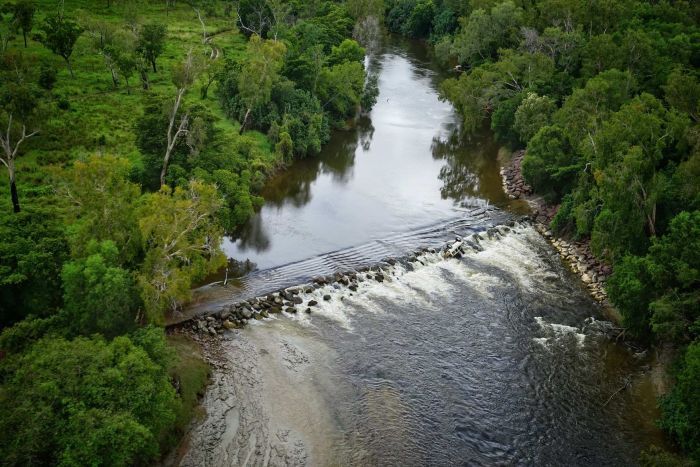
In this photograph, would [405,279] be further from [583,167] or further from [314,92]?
[314,92]

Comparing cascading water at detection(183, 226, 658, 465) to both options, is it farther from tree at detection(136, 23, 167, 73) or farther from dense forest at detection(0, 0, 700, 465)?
tree at detection(136, 23, 167, 73)

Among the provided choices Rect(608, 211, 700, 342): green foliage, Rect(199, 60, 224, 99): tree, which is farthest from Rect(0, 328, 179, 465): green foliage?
Rect(199, 60, 224, 99): tree

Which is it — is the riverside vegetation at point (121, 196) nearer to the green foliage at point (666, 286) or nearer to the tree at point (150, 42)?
the tree at point (150, 42)

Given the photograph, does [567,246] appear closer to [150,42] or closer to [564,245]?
[564,245]

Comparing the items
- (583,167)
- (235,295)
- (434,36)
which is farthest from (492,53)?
(235,295)

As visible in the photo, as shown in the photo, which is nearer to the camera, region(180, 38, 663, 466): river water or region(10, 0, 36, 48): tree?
region(180, 38, 663, 466): river water

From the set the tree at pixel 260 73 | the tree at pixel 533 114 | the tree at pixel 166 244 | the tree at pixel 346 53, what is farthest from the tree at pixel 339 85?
the tree at pixel 166 244
